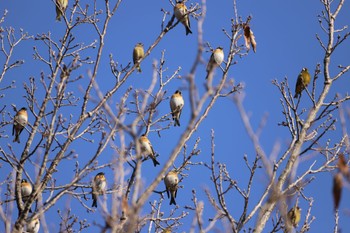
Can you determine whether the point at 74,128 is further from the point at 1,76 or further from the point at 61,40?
the point at 1,76

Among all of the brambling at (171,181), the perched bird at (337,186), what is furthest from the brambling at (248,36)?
the perched bird at (337,186)

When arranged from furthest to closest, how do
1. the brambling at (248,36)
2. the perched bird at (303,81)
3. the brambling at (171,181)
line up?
the perched bird at (303,81) < the brambling at (171,181) < the brambling at (248,36)

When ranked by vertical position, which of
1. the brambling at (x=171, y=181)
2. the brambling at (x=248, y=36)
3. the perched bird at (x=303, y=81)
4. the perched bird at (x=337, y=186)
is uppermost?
the perched bird at (x=303, y=81)

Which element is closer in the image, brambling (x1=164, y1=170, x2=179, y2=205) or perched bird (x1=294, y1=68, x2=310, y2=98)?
brambling (x1=164, y1=170, x2=179, y2=205)

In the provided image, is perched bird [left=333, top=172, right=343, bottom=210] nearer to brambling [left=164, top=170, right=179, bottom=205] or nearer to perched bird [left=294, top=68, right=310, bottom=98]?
brambling [left=164, top=170, right=179, bottom=205]

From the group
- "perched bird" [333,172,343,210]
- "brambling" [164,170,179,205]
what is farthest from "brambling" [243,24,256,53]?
"perched bird" [333,172,343,210]

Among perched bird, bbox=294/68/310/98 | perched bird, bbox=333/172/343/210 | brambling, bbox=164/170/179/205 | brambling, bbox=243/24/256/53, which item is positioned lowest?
perched bird, bbox=333/172/343/210

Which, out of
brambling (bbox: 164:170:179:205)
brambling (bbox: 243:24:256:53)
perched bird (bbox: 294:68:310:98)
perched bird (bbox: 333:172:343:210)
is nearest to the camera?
perched bird (bbox: 333:172:343:210)

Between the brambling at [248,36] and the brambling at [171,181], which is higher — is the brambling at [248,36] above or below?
below

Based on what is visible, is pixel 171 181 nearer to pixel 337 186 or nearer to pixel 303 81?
pixel 303 81

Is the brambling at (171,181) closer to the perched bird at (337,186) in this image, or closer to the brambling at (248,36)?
the brambling at (248,36)

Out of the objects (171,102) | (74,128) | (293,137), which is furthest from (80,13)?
(171,102)

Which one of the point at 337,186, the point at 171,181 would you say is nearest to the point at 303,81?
the point at 171,181

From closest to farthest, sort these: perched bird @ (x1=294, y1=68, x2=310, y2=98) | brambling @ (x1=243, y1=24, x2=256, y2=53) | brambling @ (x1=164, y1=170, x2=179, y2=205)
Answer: brambling @ (x1=243, y1=24, x2=256, y2=53) < brambling @ (x1=164, y1=170, x2=179, y2=205) < perched bird @ (x1=294, y1=68, x2=310, y2=98)
